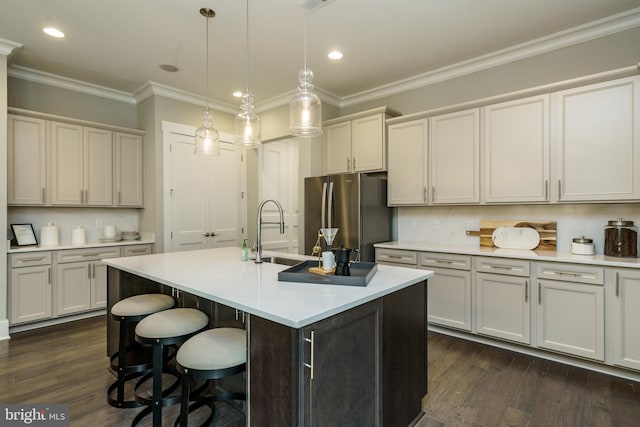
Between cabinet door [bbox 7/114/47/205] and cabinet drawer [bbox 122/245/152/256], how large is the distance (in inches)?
39.3

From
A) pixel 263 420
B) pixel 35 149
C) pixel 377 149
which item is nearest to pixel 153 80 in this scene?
pixel 35 149

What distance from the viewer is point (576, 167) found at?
2842 millimetres

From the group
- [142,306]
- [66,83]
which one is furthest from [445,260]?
[66,83]

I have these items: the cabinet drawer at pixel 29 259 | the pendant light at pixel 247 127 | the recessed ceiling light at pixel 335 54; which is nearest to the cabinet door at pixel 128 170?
the cabinet drawer at pixel 29 259

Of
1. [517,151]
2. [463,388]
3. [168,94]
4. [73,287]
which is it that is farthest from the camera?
[168,94]

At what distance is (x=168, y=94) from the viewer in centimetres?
443

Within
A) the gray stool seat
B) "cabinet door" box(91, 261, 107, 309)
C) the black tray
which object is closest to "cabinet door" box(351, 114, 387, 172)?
the black tray

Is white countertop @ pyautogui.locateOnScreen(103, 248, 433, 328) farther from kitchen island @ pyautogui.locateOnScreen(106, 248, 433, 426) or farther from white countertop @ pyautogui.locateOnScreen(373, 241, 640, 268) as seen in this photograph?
white countertop @ pyautogui.locateOnScreen(373, 241, 640, 268)

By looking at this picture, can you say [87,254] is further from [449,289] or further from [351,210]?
[449,289]

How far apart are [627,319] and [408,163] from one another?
2.33 metres

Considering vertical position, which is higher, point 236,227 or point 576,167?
point 576,167

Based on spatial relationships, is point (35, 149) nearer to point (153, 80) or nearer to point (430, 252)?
point (153, 80)

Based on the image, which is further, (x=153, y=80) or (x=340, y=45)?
(x=153, y=80)

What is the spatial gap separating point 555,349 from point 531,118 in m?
2.01
